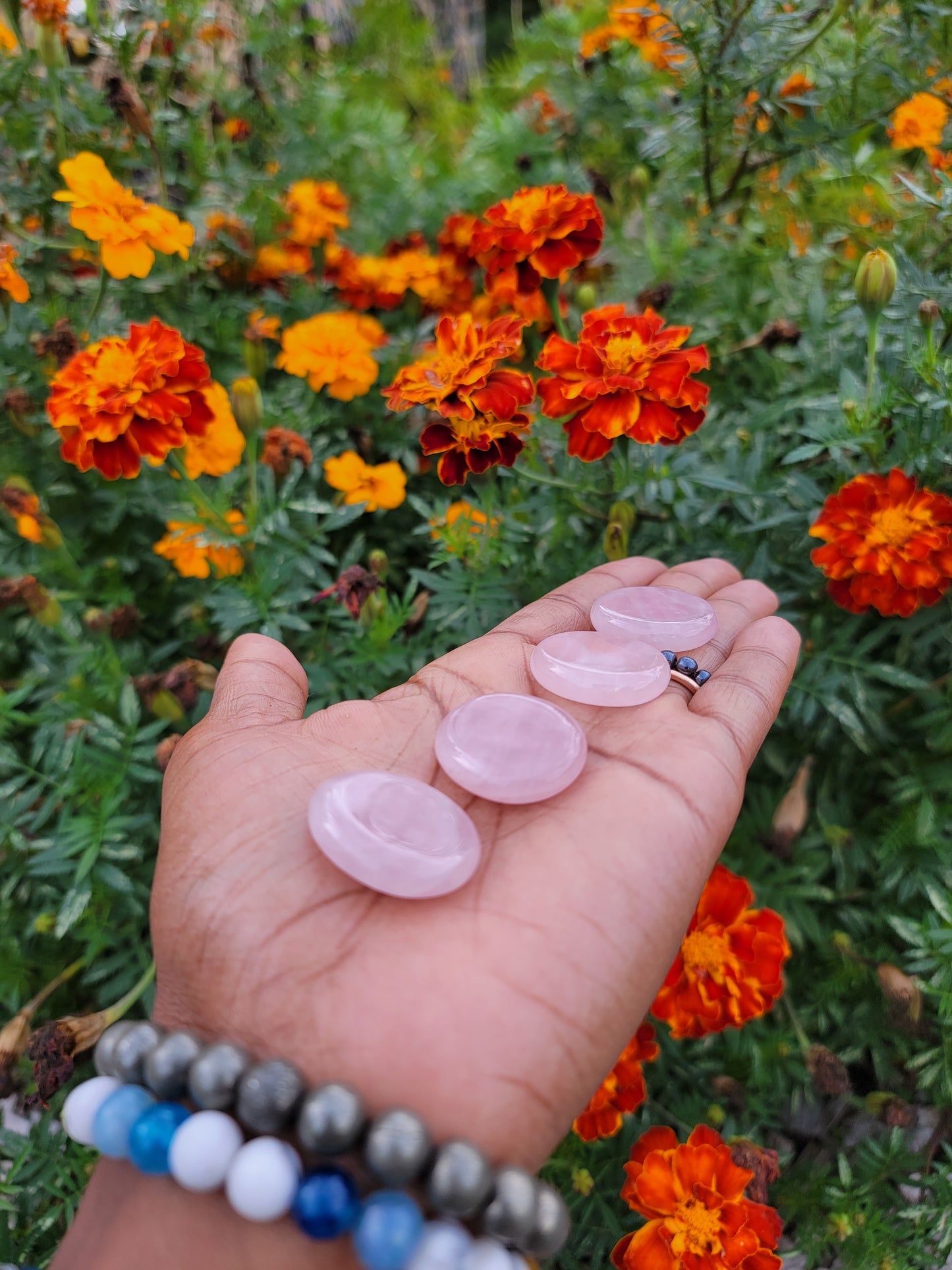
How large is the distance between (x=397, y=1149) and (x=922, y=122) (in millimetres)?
2161

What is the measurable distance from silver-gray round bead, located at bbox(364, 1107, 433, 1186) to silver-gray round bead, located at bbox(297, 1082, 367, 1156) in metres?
0.02

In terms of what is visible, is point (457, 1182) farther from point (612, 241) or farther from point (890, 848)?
point (612, 241)

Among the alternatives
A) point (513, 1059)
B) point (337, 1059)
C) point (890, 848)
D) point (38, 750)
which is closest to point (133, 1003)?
point (38, 750)

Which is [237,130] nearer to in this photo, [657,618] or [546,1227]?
[657,618]

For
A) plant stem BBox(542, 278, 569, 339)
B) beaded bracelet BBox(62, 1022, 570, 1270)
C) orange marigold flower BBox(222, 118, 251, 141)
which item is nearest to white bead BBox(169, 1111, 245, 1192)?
beaded bracelet BBox(62, 1022, 570, 1270)

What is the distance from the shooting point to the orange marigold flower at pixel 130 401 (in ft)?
3.99

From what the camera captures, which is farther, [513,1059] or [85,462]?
[85,462]

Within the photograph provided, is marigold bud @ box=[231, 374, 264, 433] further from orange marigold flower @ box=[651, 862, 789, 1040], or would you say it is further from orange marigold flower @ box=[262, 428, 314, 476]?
orange marigold flower @ box=[651, 862, 789, 1040]

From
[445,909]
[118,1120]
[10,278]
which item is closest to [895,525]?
[445,909]

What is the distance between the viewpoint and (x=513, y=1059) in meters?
0.73

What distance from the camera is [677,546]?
1611 mm

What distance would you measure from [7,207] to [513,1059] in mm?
2163

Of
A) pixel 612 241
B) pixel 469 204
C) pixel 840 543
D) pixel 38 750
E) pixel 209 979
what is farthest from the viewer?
pixel 469 204

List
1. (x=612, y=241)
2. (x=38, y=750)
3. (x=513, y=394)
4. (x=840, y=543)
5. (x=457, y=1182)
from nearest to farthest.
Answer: (x=457, y=1182)
(x=513, y=394)
(x=840, y=543)
(x=38, y=750)
(x=612, y=241)
